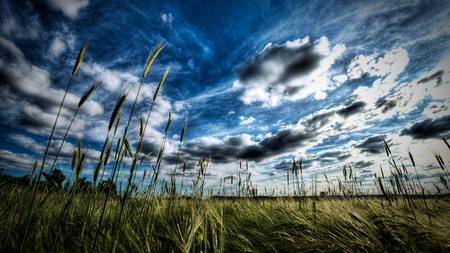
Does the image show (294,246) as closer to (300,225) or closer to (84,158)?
(300,225)

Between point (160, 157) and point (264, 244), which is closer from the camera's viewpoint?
point (264, 244)

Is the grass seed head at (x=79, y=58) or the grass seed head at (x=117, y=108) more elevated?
the grass seed head at (x=79, y=58)

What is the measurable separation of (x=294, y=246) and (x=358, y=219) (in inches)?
36.2

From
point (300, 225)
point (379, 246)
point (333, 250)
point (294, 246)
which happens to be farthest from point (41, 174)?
point (379, 246)

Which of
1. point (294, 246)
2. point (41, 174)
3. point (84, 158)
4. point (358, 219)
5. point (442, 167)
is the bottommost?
point (294, 246)

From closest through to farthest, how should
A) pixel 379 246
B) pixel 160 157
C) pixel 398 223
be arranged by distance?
pixel 379 246 < pixel 398 223 < pixel 160 157

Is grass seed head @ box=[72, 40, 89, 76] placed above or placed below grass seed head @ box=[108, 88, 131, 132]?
above

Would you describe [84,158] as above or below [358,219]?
above

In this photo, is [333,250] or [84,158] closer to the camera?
[333,250]

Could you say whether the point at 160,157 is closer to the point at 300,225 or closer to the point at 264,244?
the point at 264,244

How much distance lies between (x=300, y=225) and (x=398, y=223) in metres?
1.08

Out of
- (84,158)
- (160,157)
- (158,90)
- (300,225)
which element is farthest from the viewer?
(160,157)

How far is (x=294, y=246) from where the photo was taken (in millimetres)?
1858

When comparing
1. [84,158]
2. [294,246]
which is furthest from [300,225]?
[84,158]
